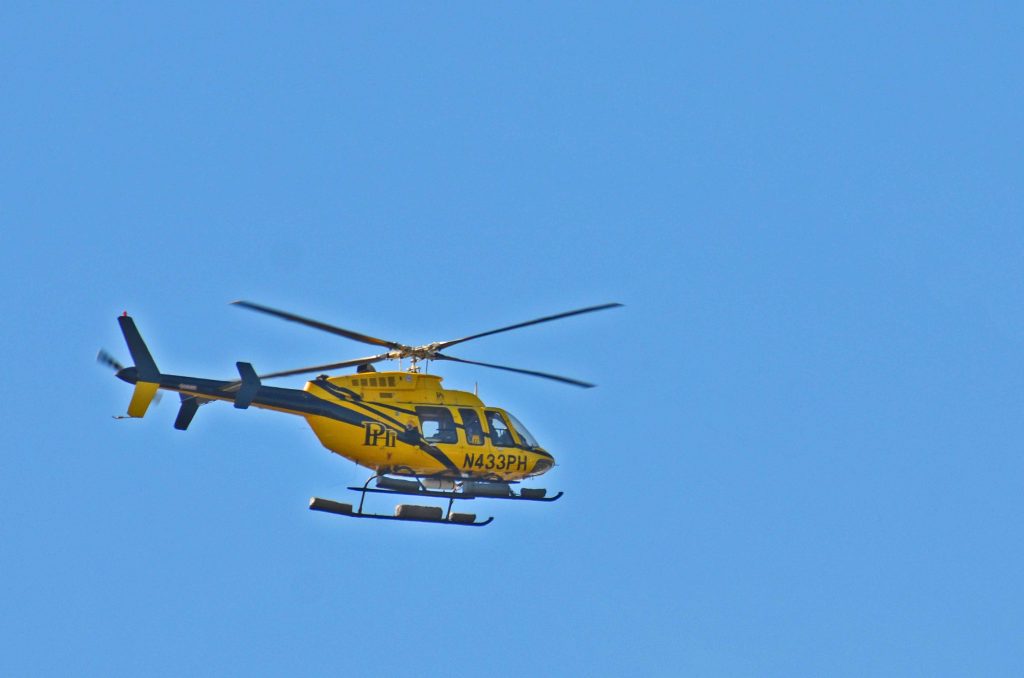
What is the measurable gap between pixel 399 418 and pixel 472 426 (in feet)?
4.16

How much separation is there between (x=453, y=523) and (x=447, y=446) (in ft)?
3.92

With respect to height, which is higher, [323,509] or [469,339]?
[469,339]

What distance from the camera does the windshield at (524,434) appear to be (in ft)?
132

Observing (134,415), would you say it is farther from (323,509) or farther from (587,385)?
(587,385)

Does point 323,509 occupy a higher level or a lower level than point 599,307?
lower

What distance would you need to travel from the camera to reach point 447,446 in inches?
1544

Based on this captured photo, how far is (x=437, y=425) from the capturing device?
39.3 m

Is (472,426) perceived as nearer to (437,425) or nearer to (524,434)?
(437,425)

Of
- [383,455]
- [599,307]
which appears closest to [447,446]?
[383,455]

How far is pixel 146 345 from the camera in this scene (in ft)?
123

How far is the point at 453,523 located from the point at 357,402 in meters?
2.41

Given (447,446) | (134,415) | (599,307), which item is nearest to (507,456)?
(447,446)

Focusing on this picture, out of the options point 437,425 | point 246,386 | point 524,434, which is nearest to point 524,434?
point 524,434

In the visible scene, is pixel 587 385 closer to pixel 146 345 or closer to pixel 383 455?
pixel 383 455
